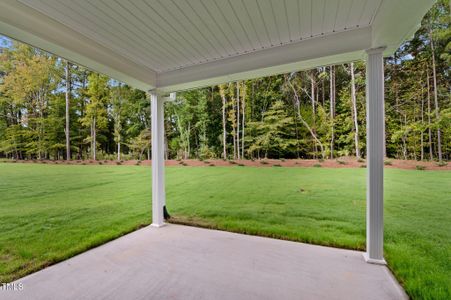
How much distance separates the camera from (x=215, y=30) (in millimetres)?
1895

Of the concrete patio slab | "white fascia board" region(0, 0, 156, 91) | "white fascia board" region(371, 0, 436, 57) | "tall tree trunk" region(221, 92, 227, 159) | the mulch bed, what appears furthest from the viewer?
"tall tree trunk" region(221, 92, 227, 159)

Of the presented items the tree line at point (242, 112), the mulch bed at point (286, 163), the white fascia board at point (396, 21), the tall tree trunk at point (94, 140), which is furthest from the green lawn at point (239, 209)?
the white fascia board at point (396, 21)

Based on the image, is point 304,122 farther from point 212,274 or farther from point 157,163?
point 212,274

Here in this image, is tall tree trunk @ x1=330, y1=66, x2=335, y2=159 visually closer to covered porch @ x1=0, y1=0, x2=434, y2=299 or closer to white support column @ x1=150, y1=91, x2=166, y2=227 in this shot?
covered porch @ x1=0, y1=0, x2=434, y2=299

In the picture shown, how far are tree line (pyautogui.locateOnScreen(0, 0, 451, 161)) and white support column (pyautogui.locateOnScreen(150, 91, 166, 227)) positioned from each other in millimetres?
1349

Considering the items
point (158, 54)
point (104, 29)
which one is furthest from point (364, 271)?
point (104, 29)

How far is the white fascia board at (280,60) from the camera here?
6.30 feet

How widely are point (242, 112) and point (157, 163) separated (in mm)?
2107

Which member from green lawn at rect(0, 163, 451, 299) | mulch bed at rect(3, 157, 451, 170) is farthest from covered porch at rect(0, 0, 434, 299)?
mulch bed at rect(3, 157, 451, 170)

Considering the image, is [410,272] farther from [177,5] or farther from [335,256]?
[177,5]

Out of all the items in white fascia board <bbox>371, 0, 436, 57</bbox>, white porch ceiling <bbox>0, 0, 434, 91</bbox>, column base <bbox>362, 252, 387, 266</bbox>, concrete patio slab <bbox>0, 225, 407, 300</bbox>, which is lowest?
concrete patio slab <bbox>0, 225, 407, 300</bbox>

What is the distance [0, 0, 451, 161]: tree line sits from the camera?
8.13 feet

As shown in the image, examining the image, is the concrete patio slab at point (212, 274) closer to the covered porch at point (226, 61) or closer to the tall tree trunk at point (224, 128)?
the covered porch at point (226, 61)

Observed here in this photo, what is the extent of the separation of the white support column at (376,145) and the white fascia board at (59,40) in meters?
2.80
